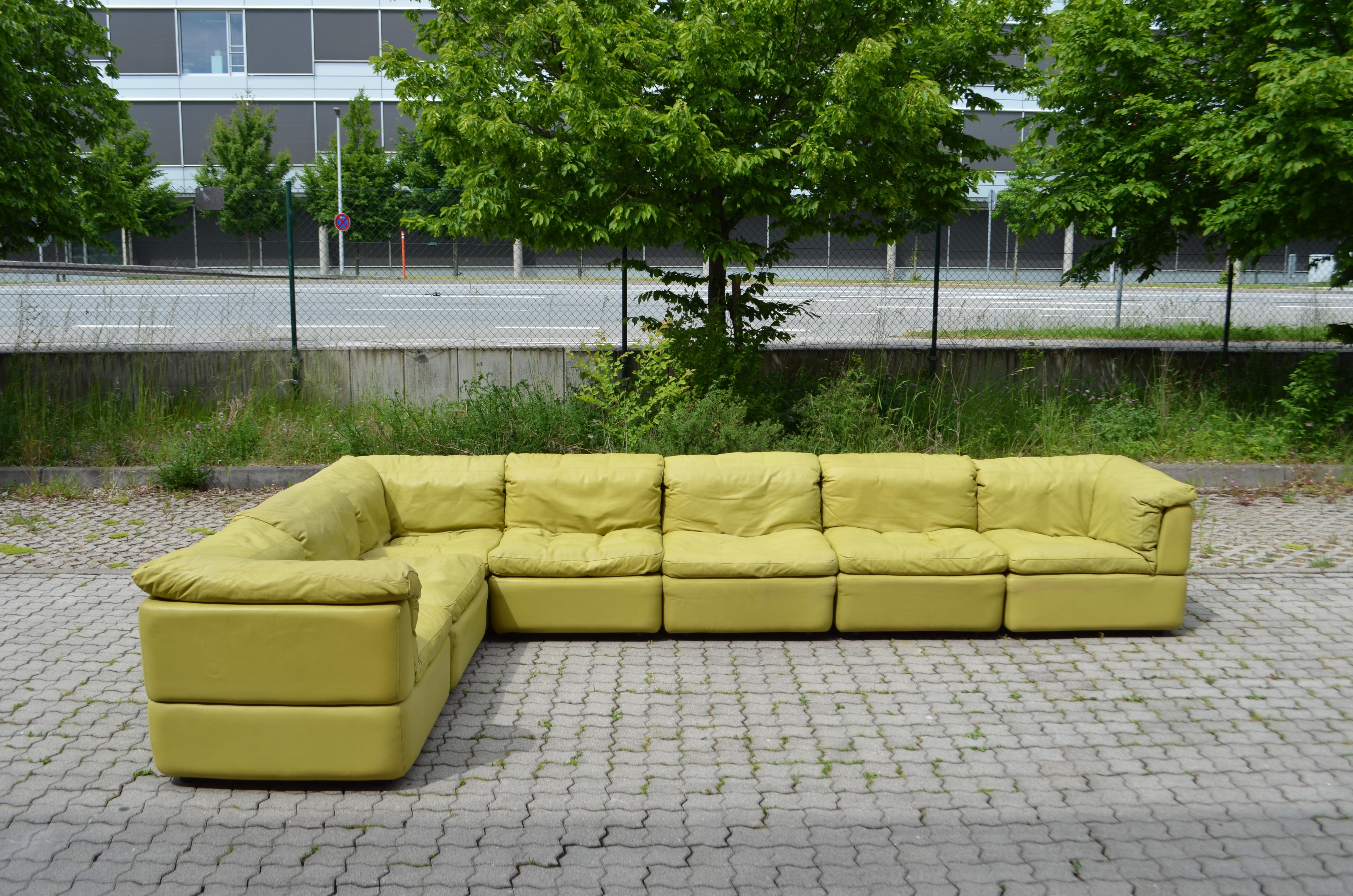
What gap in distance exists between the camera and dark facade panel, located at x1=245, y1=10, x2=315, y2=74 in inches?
1436

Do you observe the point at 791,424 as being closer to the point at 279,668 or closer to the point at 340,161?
the point at 279,668

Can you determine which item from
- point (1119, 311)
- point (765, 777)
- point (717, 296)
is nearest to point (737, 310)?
point (717, 296)

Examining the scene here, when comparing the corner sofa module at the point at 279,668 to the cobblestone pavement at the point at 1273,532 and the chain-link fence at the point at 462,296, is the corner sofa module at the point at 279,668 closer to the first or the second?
the cobblestone pavement at the point at 1273,532

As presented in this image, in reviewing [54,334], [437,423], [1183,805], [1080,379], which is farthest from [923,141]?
[54,334]

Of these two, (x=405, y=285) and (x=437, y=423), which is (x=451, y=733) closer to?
(x=437, y=423)

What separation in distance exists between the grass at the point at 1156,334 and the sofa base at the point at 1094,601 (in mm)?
6617

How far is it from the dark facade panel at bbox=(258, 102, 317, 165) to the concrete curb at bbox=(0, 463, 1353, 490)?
29.6 meters

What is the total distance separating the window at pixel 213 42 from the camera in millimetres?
36781

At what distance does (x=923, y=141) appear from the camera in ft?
29.3

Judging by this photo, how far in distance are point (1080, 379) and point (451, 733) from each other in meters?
9.01

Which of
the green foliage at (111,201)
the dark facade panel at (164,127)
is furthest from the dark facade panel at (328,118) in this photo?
the green foliage at (111,201)

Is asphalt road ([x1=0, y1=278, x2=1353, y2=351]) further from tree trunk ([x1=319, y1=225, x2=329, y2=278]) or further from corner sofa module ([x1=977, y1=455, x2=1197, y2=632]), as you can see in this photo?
corner sofa module ([x1=977, y1=455, x2=1197, y2=632])

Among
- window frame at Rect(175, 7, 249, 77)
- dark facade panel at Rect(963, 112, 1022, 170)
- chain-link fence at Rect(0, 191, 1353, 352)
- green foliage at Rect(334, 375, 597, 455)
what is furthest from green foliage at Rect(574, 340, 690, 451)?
window frame at Rect(175, 7, 249, 77)

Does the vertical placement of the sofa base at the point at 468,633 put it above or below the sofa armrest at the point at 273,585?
below
